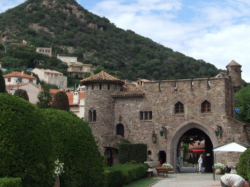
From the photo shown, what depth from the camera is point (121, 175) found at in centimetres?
1953

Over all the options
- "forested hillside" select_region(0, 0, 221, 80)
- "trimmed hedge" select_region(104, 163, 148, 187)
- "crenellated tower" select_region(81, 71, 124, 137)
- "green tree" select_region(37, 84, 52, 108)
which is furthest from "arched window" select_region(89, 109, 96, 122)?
"forested hillside" select_region(0, 0, 221, 80)

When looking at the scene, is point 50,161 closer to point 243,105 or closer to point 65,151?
point 65,151

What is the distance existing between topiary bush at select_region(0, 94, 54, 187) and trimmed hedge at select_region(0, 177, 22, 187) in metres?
0.58

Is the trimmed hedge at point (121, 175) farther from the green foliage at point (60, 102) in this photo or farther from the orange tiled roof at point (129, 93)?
the orange tiled roof at point (129, 93)

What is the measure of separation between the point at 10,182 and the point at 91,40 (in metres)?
157

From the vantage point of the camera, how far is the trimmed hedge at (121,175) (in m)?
17.4

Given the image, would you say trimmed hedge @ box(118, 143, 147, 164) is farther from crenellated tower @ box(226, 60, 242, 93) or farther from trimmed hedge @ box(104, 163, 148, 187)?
crenellated tower @ box(226, 60, 242, 93)

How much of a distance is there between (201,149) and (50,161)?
4719 centimetres

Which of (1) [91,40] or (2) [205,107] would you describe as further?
(1) [91,40]

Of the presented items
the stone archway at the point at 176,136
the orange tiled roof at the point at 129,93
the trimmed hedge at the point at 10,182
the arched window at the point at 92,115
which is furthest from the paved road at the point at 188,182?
the trimmed hedge at the point at 10,182

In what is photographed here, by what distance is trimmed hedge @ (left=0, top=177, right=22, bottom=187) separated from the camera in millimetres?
8788

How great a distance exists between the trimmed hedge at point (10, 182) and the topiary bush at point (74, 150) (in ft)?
11.9

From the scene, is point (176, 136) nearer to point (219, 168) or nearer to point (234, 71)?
point (219, 168)

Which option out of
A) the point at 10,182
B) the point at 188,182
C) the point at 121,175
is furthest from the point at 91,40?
the point at 10,182
